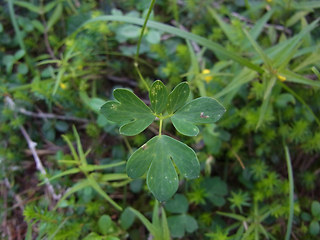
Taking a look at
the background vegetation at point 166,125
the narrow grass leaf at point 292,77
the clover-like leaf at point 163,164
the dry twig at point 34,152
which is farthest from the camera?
the dry twig at point 34,152

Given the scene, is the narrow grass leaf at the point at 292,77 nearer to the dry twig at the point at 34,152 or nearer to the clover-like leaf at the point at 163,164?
the clover-like leaf at the point at 163,164

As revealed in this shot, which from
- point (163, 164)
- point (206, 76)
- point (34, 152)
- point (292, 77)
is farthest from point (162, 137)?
point (34, 152)

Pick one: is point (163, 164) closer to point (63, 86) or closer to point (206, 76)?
point (206, 76)

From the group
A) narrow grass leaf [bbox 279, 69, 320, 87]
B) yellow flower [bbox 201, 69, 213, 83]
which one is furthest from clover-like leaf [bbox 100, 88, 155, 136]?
narrow grass leaf [bbox 279, 69, 320, 87]

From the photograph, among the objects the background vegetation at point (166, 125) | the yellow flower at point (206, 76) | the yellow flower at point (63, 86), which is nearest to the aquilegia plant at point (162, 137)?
the background vegetation at point (166, 125)

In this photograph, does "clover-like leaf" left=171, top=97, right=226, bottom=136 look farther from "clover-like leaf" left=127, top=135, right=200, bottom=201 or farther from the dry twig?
the dry twig

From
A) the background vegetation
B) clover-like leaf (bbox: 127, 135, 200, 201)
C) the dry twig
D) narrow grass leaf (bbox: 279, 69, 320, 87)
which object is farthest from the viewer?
the dry twig
